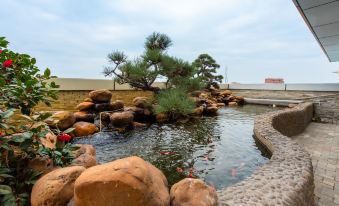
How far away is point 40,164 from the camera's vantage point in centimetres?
188

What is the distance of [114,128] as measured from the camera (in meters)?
7.27

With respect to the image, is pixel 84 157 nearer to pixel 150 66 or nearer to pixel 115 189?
pixel 115 189

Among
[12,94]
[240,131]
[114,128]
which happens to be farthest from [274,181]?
[114,128]

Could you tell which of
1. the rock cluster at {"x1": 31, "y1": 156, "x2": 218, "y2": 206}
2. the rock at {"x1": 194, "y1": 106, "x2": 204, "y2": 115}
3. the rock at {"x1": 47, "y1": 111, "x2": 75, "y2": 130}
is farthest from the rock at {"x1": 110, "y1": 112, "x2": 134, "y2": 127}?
the rock cluster at {"x1": 31, "y1": 156, "x2": 218, "y2": 206}

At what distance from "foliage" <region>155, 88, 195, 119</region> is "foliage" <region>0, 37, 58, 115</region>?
6.36 meters

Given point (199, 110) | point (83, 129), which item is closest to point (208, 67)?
point (199, 110)

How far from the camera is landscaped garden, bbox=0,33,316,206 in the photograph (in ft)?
4.69

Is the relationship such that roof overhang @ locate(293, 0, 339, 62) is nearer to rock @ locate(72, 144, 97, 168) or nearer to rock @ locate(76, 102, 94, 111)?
rock @ locate(72, 144, 97, 168)

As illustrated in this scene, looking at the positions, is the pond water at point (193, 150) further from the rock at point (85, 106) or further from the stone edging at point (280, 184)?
the rock at point (85, 106)

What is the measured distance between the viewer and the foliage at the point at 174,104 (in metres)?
8.48

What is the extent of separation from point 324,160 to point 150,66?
6.89 meters

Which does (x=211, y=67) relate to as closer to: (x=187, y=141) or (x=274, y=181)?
(x=187, y=141)

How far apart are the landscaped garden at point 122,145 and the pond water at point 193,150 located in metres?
0.02

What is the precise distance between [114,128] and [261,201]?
6016 millimetres
